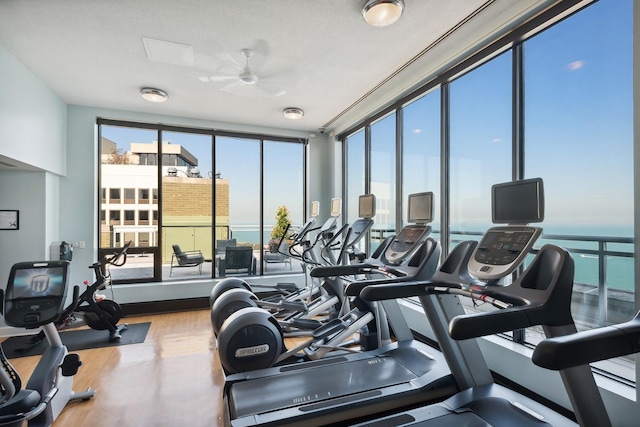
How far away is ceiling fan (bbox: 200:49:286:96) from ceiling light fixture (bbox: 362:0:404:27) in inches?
47.1

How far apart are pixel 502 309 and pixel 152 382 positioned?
2852mm

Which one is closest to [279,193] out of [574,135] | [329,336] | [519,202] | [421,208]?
[329,336]

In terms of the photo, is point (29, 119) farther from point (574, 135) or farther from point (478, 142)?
point (574, 135)

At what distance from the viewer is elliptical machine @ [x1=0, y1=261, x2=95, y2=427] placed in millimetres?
1855

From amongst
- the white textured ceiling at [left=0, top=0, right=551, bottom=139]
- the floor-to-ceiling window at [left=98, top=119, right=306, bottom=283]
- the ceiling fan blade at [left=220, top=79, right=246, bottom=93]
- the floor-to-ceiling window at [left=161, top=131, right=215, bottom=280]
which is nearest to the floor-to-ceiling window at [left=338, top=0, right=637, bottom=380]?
the white textured ceiling at [left=0, top=0, right=551, bottom=139]

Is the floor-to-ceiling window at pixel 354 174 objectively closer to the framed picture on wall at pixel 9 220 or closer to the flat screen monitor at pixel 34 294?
the flat screen monitor at pixel 34 294

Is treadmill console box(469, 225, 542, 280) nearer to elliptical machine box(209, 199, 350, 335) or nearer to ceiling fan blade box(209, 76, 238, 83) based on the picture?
elliptical machine box(209, 199, 350, 335)

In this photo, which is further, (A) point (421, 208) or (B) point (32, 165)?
(B) point (32, 165)

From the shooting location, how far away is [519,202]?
1787 mm

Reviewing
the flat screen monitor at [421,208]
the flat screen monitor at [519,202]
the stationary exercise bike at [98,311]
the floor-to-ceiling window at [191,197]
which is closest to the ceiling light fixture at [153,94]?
the floor-to-ceiling window at [191,197]

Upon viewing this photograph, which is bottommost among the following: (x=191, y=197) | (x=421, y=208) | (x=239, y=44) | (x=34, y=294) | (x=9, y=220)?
(x=34, y=294)

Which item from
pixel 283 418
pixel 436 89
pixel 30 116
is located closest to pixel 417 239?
pixel 283 418

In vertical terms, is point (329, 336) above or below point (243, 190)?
below

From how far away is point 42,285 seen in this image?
6.83ft
